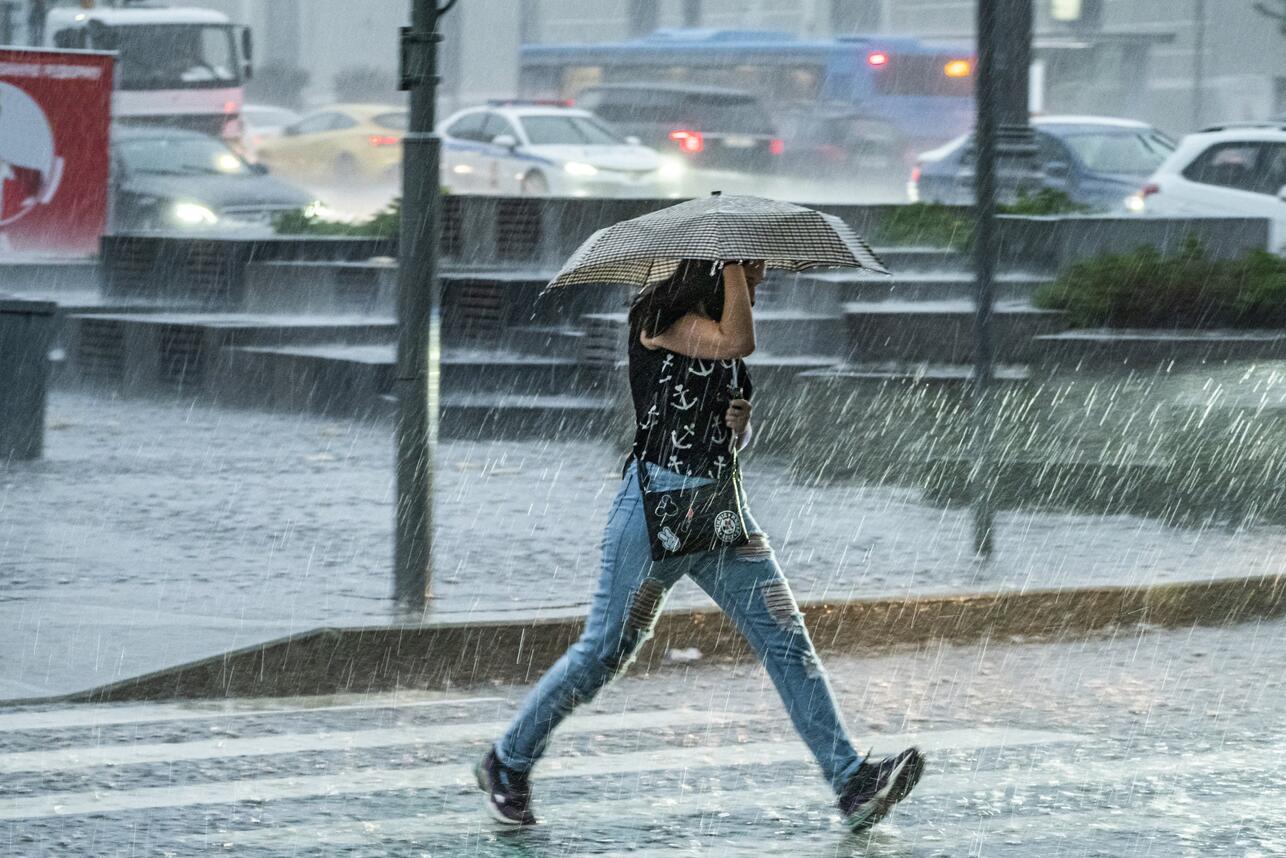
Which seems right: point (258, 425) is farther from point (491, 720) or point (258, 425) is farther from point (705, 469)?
point (705, 469)

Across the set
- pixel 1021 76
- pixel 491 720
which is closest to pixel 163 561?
pixel 491 720

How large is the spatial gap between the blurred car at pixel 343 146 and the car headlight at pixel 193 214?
17.3 metres

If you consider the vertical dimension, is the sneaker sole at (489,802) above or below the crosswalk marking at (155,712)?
above

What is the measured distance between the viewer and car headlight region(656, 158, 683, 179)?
31.4 metres

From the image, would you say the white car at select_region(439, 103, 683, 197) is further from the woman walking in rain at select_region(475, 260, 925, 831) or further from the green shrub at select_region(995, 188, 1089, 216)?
the woman walking in rain at select_region(475, 260, 925, 831)

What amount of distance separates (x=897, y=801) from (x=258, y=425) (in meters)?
8.97

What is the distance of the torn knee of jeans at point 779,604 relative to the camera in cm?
550

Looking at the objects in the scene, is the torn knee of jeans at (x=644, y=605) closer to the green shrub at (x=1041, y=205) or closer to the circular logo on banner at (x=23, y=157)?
the green shrub at (x=1041, y=205)

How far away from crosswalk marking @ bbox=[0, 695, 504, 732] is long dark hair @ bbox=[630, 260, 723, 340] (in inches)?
82.8

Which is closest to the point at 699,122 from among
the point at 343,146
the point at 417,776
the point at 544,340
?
the point at 343,146

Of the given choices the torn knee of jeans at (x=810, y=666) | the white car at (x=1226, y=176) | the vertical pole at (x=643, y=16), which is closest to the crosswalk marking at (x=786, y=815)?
the torn knee of jeans at (x=810, y=666)

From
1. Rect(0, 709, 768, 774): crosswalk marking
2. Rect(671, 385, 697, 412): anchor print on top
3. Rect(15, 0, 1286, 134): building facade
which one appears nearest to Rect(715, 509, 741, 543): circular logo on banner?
Rect(671, 385, 697, 412): anchor print on top

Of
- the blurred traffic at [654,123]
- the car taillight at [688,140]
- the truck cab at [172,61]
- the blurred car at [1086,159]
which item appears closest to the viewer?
the blurred car at [1086,159]

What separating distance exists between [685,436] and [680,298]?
0.34m
